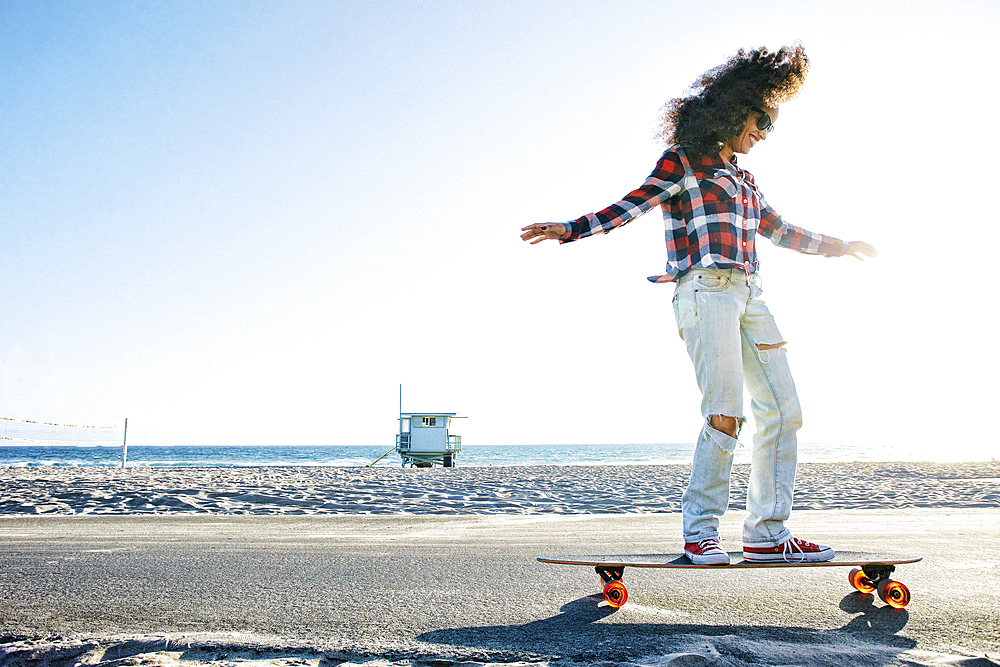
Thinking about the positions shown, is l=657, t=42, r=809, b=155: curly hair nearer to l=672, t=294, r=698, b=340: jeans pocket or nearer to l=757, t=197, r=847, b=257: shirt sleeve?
l=757, t=197, r=847, b=257: shirt sleeve

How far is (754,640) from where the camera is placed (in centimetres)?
176

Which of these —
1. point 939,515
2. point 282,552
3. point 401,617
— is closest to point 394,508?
point 282,552

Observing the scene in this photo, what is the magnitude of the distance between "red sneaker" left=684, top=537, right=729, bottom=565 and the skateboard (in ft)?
0.06

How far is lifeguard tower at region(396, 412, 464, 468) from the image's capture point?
3484 cm

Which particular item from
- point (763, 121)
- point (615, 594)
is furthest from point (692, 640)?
point (763, 121)

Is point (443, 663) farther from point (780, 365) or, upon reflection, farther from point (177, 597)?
point (780, 365)

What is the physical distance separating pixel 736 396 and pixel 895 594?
0.85m

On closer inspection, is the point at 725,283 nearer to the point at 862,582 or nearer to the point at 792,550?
the point at 792,550

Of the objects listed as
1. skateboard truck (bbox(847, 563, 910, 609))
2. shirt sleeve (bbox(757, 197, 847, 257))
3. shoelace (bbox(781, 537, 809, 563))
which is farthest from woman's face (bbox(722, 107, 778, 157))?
skateboard truck (bbox(847, 563, 910, 609))

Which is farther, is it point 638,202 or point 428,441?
point 428,441

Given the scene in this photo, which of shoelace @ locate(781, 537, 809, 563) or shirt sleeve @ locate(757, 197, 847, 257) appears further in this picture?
shirt sleeve @ locate(757, 197, 847, 257)

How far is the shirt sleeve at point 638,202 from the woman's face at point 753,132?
0.31 m

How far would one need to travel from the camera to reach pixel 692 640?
1750 millimetres

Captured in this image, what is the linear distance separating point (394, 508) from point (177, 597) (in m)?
4.37
